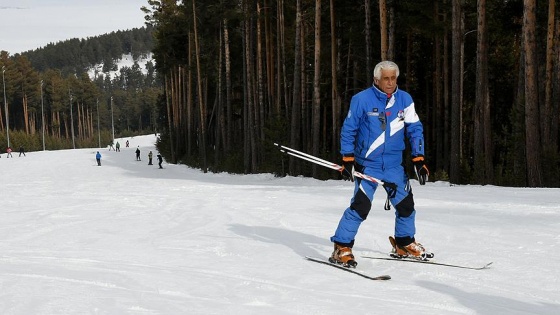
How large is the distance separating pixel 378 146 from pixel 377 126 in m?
0.21

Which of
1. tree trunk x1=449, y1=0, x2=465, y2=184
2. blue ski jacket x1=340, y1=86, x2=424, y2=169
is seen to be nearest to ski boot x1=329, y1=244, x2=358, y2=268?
blue ski jacket x1=340, y1=86, x2=424, y2=169

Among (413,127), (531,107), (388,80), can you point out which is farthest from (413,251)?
(531,107)

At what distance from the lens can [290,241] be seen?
23.9 feet

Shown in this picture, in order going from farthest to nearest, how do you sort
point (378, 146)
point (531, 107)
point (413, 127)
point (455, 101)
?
point (455, 101)
point (531, 107)
point (413, 127)
point (378, 146)

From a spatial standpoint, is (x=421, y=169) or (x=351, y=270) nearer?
(x=351, y=270)

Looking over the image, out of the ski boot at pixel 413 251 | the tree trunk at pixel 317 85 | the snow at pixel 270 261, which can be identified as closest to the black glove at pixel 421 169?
the ski boot at pixel 413 251

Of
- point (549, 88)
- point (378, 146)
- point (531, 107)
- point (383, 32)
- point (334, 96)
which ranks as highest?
point (383, 32)

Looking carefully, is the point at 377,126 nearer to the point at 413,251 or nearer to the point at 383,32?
the point at 413,251

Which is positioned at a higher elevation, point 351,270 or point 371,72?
point 371,72

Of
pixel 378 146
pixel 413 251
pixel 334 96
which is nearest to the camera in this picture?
pixel 378 146

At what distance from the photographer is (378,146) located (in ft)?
18.4

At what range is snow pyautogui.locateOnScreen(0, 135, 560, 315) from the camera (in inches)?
168

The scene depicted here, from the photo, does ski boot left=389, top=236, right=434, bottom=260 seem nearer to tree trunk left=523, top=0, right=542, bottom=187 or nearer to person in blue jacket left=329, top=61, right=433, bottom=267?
person in blue jacket left=329, top=61, right=433, bottom=267

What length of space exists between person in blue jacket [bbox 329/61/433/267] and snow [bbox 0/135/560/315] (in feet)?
1.62
